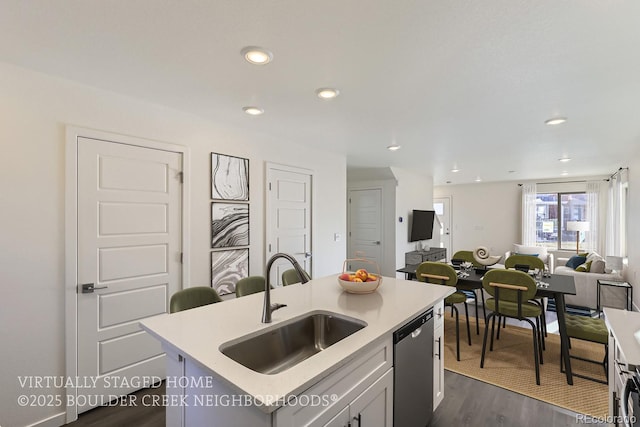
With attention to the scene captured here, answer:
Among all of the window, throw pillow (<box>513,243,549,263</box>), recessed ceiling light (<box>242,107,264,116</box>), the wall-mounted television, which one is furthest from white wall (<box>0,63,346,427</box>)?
the window

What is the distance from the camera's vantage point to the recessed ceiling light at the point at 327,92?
2230mm

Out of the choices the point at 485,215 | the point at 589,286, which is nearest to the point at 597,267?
the point at 589,286

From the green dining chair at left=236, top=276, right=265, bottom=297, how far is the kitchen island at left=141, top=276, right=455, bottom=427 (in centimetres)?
Answer: 42

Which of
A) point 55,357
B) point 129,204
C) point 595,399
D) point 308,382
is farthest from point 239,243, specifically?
point 595,399

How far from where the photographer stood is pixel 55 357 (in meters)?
2.10

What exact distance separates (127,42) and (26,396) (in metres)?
2.30

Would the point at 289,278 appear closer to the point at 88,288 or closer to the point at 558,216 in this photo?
the point at 88,288

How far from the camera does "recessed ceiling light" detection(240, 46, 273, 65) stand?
5.56 feet

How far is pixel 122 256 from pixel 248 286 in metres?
1.01

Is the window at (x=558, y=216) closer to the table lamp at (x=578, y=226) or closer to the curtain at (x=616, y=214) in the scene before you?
the table lamp at (x=578, y=226)

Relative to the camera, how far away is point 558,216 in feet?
24.5

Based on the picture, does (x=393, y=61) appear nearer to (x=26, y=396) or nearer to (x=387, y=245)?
(x=26, y=396)

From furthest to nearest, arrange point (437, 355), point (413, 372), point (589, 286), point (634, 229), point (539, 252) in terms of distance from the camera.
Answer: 1. point (539, 252)
2. point (589, 286)
3. point (634, 229)
4. point (437, 355)
5. point (413, 372)

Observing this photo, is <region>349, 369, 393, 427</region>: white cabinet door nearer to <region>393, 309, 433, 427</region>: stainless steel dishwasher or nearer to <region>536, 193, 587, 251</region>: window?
<region>393, 309, 433, 427</region>: stainless steel dishwasher
